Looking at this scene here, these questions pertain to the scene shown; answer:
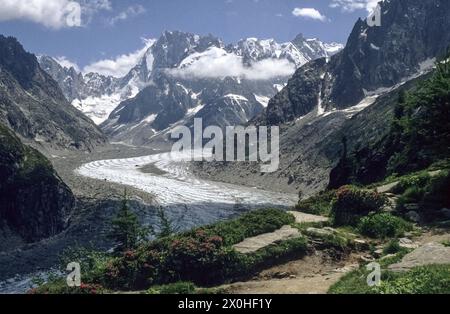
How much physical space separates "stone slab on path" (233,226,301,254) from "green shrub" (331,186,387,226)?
3727 mm

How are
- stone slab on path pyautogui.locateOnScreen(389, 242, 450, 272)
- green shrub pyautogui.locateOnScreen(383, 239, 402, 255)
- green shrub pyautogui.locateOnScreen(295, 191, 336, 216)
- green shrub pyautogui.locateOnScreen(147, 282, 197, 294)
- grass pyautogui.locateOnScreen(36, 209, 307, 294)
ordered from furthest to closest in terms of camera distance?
green shrub pyautogui.locateOnScreen(295, 191, 336, 216) < green shrub pyautogui.locateOnScreen(383, 239, 402, 255) < grass pyautogui.locateOnScreen(36, 209, 307, 294) < green shrub pyautogui.locateOnScreen(147, 282, 197, 294) < stone slab on path pyautogui.locateOnScreen(389, 242, 450, 272)

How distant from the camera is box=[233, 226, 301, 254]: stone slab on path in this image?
2417cm

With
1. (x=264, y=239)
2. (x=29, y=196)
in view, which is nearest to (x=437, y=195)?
(x=264, y=239)

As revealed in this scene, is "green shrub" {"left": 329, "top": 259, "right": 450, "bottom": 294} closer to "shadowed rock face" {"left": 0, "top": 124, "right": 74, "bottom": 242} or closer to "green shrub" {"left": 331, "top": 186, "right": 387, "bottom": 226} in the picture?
"green shrub" {"left": 331, "top": 186, "right": 387, "bottom": 226}

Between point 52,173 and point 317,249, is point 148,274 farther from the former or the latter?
point 52,173

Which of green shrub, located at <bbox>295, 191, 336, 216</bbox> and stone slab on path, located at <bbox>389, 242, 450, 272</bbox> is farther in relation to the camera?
green shrub, located at <bbox>295, 191, 336, 216</bbox>

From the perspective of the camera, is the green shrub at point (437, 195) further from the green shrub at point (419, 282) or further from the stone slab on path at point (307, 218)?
the green shrub at point (419, 282)

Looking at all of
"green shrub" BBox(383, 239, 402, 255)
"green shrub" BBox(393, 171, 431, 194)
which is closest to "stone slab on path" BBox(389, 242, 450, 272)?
"green shrub" BBox(383, 239, 402, 255)

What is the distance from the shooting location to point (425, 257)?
21031 millimetres

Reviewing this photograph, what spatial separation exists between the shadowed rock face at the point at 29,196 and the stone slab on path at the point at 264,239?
10163cm

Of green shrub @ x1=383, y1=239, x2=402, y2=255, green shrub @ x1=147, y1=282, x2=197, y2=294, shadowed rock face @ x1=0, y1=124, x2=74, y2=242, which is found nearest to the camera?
green shrub @ x1=147, y1=282, x2=197, y2=294

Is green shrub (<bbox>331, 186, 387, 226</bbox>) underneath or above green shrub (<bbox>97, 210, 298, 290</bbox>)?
above

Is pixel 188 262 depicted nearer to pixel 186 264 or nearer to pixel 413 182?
pixel 186 264
